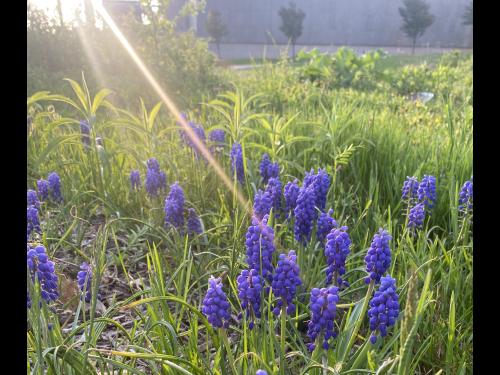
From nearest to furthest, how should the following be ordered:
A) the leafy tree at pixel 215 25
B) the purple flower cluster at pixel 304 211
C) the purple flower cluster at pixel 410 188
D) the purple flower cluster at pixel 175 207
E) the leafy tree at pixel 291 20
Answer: the purple flower cluster at pixel 304 211 < the purple flower cluster at pixel 175 207 < the purple flower cluster at pixel 410 188 < the leafy tree at pixel 215 25 < the leafy tree at pixel 291 20


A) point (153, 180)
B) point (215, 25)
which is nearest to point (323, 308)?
point (153, 180)

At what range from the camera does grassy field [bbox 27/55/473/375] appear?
1559 mm

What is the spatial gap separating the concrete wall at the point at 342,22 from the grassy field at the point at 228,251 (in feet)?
164

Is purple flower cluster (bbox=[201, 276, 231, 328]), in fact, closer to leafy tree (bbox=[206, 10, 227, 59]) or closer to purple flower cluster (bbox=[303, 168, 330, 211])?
purple flower cluster (bbox=[303, 168, 330, 211])

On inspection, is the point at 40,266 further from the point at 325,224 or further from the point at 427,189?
the point at 427,189

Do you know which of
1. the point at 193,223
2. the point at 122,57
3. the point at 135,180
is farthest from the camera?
the point at 122,57

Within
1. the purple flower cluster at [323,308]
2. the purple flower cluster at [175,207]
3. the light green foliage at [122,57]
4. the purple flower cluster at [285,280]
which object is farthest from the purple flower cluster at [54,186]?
the light green foliage at [122,57]

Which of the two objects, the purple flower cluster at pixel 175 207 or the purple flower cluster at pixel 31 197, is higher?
the purple flower cluster at pixel 31 197

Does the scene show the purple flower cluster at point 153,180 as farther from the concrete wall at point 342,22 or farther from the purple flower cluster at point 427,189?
the concrete wall at point 342,22

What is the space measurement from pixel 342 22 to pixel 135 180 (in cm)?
5439

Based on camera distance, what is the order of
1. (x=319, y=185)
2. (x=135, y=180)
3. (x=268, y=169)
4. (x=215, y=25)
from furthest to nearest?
(x=215, y=25) < (x=135, y=180) < (x=268, y=169) < (x=319, y=185)

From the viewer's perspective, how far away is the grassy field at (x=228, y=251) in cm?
156

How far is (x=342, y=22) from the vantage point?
52.4 m
